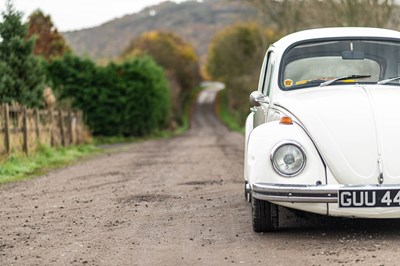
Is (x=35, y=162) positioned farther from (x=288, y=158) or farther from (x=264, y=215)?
(x=288, y=158)

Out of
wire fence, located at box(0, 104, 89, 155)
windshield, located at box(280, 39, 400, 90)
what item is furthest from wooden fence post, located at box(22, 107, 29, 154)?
windshield, located at box(280, 39, 400, 90)

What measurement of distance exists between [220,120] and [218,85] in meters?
55.0

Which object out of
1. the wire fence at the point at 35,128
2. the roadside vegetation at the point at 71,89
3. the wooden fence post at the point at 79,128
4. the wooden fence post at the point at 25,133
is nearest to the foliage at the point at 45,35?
the roadside vegetation at the point at 71,89

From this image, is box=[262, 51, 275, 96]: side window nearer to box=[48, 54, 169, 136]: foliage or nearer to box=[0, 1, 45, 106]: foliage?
box=[0, 1, 45, 106]: foliage

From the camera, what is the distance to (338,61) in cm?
746

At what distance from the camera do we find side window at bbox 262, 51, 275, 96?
25.3 ft

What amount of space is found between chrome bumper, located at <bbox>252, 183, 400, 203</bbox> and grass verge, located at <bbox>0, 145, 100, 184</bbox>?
25.4ft

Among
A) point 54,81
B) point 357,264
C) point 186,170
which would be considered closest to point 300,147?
point 357,264

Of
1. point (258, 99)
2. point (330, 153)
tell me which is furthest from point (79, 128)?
point (330, 153)

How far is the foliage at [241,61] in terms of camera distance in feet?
134

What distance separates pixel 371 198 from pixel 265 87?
99.9 inches

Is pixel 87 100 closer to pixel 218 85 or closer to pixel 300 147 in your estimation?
pixel 300 147

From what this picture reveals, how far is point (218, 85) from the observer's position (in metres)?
131

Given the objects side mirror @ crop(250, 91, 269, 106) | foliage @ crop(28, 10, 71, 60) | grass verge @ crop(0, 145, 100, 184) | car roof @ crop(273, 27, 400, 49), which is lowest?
grass verge @ crop(0, 145, 100, 184)
